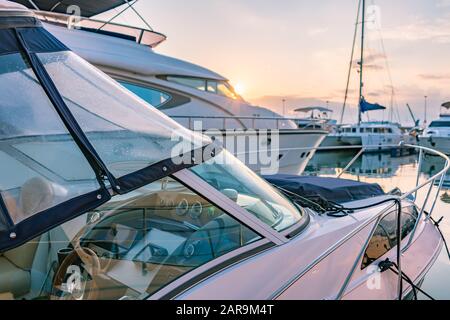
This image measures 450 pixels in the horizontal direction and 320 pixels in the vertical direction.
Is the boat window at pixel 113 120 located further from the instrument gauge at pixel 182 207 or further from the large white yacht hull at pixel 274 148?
the large white yacht hull at pixel 274 148

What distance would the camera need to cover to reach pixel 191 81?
30.9 feet

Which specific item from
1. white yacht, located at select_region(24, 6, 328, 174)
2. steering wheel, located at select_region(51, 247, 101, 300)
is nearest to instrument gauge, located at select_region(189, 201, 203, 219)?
steering wheel, located at select_region(51, 247, 101, 300)

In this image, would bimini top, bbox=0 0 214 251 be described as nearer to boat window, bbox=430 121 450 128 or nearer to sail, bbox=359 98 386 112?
boat window, bbox=430 121 450 128

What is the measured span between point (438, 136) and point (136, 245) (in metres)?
22.4

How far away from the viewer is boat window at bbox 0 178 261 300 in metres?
1.47

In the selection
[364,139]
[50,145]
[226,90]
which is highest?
[226,90]

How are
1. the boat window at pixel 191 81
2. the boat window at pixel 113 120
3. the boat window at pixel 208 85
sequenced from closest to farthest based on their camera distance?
the boat window at pixel 113 120 < the boat window at pixel 191 81 < the boat window at pixel 208 85

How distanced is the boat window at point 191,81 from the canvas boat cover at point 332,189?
619 cm

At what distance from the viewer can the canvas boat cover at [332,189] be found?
3062 mm

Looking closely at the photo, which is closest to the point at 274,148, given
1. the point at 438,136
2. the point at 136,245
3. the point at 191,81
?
the point at 191,81

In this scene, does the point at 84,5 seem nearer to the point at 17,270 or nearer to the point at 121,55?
the point at 121,55

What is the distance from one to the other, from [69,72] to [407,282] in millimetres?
2165

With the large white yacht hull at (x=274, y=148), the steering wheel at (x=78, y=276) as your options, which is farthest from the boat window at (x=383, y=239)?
the large white yacht hull at (x=274, y=148)

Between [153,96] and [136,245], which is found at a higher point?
[153,96]
